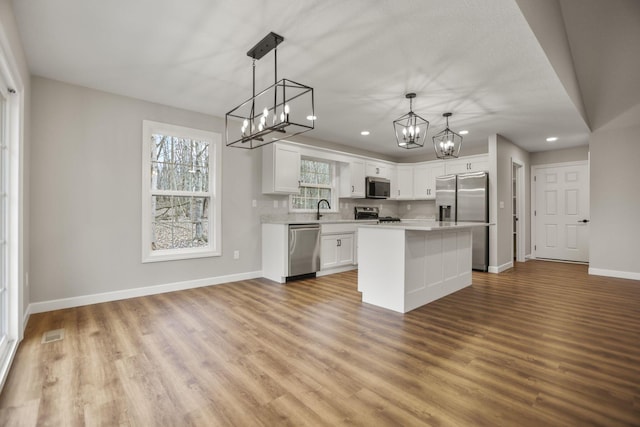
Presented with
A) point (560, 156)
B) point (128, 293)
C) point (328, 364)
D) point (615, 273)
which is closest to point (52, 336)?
point (128, 293)

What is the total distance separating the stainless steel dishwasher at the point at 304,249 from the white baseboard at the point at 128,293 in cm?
73

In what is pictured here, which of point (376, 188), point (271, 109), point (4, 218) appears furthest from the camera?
point (376, 188)

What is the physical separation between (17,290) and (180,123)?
2541mm

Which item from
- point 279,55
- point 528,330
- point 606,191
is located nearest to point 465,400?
point 528,330

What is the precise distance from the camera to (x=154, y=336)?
2607mm

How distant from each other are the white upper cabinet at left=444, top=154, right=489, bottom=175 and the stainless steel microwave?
129 centimetres

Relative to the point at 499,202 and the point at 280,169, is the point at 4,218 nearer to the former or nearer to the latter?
the point at 280,169

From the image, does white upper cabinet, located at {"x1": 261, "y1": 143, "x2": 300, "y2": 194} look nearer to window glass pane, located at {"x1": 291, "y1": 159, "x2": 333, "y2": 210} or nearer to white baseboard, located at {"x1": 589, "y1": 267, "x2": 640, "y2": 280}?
Result: window glass pane, located at {"x1": 291, "y1": 159, "x2": 333, "y2": 210}

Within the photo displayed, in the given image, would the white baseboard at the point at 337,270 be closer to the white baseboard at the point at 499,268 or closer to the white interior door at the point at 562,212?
the white baseboard at the point at 499,268

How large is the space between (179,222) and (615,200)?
6779 millimetres

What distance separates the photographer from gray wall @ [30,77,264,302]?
3.21m

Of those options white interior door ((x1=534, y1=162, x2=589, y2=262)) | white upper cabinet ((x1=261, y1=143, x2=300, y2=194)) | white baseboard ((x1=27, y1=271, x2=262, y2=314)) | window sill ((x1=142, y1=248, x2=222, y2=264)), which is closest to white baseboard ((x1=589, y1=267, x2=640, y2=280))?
white interior door ((x1=534, y1=162, x2=589, y2=262))

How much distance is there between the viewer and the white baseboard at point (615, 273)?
486 centimetres

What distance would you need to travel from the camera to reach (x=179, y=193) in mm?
4148
